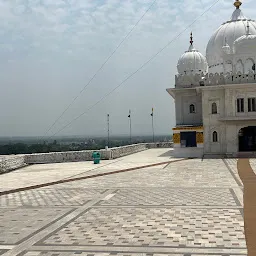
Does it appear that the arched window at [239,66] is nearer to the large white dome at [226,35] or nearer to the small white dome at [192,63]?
the large white dome at [226,35]

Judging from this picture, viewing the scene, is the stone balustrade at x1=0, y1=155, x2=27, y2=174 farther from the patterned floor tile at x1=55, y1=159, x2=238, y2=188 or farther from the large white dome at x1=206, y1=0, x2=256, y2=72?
the large white dome at x1=206, y1=0, x2=256, y2=72

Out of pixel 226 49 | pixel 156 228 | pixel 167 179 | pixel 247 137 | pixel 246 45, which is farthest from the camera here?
pixel 226 49

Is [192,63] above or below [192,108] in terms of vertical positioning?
above

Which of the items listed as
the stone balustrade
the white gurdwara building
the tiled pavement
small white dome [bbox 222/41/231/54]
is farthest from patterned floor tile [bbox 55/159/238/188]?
small white dome [bbox 222/41/231/54]

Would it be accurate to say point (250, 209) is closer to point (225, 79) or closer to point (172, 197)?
point (172, 197)

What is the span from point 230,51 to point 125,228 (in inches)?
1061

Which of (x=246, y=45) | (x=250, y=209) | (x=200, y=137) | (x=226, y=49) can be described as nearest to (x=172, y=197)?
(x=250, y=209)

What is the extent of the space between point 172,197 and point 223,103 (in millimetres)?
18634

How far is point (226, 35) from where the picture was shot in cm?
3534

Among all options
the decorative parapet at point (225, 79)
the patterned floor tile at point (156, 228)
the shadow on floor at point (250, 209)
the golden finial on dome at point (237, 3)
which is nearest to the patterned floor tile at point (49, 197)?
the patterned floor tile at point (156, 228)

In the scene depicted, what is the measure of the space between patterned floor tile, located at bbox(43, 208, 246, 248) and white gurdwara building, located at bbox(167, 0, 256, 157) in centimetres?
1995

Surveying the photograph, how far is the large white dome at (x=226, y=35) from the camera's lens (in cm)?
3497

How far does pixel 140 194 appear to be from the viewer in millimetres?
14039

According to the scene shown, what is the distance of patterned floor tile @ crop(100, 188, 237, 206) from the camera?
1231 cm
